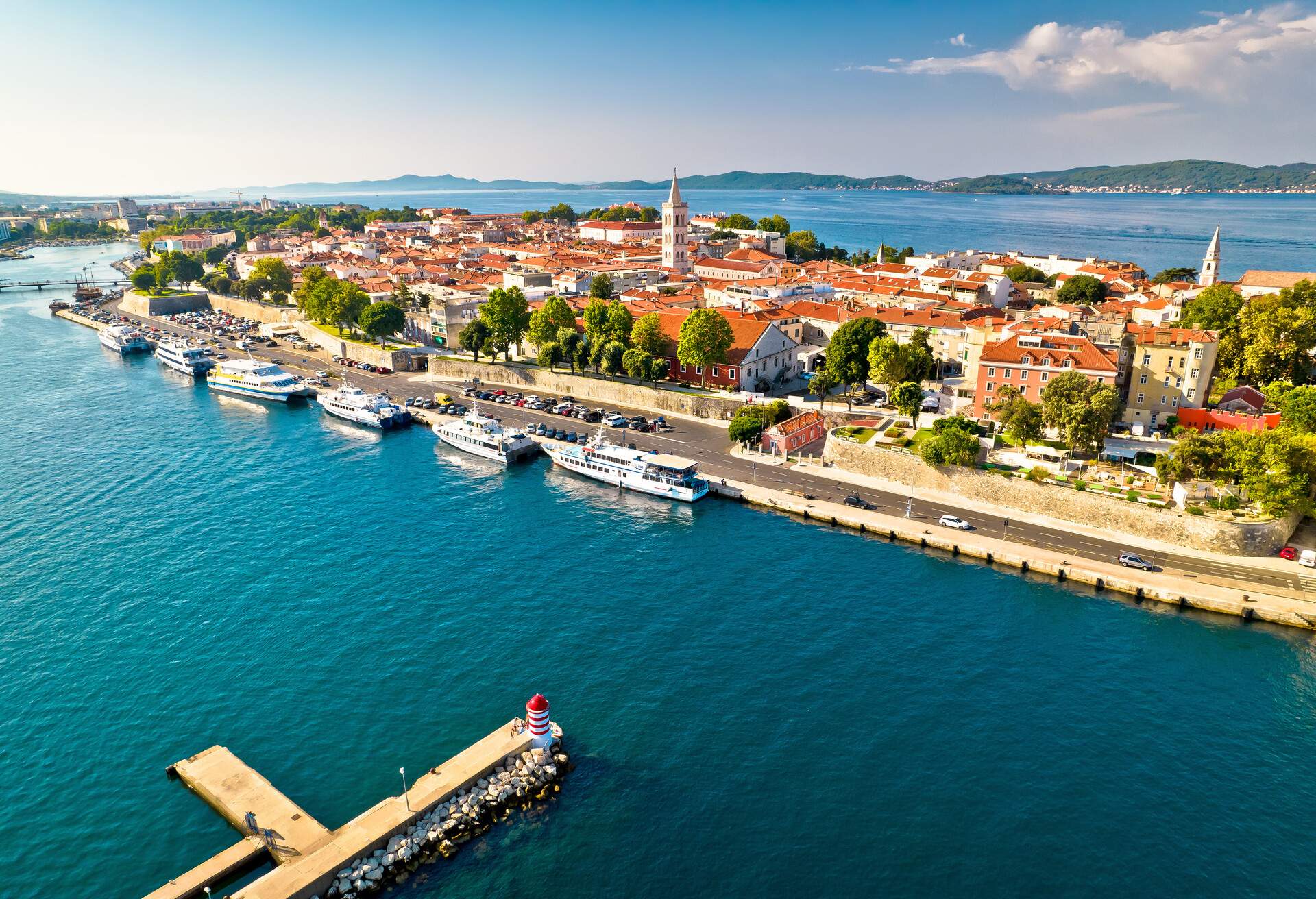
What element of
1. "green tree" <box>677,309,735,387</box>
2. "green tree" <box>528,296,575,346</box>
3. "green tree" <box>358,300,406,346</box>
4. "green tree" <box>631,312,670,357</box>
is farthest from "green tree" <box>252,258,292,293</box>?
"green tree" <box>677,309,735,387</box>

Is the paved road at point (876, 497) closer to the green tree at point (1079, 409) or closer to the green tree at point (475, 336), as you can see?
the green tree at point (475, 336)

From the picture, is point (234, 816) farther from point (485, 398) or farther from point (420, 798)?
point (485, 398)

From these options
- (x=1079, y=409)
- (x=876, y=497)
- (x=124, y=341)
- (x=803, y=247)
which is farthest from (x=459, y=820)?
(x=803, y=247)

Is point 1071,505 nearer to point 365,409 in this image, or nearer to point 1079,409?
point 1079,409

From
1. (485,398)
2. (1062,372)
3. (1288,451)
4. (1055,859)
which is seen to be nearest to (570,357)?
(485,398)

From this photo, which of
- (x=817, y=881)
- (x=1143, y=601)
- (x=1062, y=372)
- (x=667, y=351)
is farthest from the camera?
(x=667, y=351)
